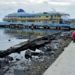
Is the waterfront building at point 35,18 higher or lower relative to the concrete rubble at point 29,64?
lower

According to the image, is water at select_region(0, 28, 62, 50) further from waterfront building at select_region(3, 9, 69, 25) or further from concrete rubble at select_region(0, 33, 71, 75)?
waterfront building at select_region(3, 9, 69, 25)

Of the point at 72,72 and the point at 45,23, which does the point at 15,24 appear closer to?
the point at 45,23

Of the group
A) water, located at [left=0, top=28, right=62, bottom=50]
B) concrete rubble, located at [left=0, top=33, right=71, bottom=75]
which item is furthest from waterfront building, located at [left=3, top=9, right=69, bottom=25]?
concrete rubble, located at [left=0, top=33, right=71, bottom=75]

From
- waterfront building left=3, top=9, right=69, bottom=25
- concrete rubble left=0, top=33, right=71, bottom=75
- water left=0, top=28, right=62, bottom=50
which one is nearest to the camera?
concrete rubble left=0, top=33, right=71, bottom=75

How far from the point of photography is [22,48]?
88.1 feet

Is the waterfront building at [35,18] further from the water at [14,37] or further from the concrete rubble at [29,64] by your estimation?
the concrete rubble at [29,64]

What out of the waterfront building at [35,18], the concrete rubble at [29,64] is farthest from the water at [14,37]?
the waterfront building at [35,18]

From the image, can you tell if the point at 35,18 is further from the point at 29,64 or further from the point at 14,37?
the point at 29,64

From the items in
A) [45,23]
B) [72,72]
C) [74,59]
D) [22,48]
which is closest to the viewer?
[72,72]

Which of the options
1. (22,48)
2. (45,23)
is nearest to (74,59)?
(22,48)

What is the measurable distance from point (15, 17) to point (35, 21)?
6.11 meters

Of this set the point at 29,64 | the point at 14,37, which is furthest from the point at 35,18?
the point at 29,64

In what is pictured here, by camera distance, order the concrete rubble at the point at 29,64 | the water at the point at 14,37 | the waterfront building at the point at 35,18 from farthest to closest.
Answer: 1. the waterfront building at the point at 35,18
2. the water at the point at 14,37
3. the concrete rubble at the point at 29,64

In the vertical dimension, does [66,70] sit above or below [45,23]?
above
